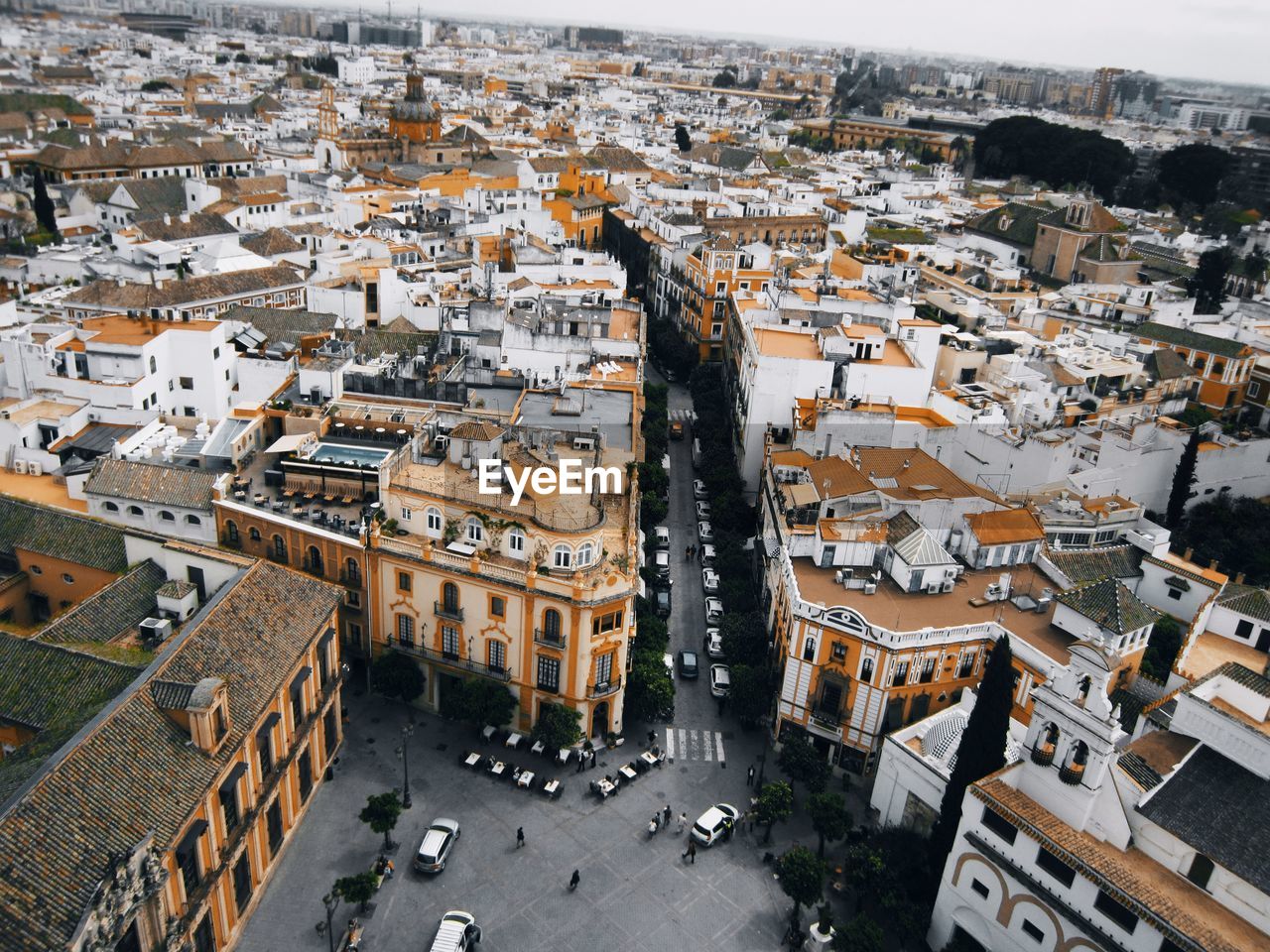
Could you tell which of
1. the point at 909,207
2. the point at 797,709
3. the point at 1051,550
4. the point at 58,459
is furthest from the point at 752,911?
the point at 909,207

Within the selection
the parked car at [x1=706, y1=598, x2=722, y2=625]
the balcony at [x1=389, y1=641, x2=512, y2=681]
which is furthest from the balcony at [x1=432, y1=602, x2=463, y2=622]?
the parked car at [x1=706, y1=598, x2=722, y2=625]

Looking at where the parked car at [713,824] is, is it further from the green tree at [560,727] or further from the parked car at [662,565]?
the parked car at [662,565]

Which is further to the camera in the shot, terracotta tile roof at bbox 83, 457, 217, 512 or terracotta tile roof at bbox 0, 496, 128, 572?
terracotta tile roof at bbox 83, 457, 217, 512

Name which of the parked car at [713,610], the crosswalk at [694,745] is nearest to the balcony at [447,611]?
the crosswalk at [694,745]

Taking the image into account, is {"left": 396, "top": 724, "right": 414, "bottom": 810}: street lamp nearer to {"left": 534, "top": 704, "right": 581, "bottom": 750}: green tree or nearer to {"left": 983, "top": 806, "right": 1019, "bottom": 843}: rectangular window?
{"left": 534, "top": 704, "right": 581, "bottom": 750}: green tree

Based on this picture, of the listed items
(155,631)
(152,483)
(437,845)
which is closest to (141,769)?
(155,631)
